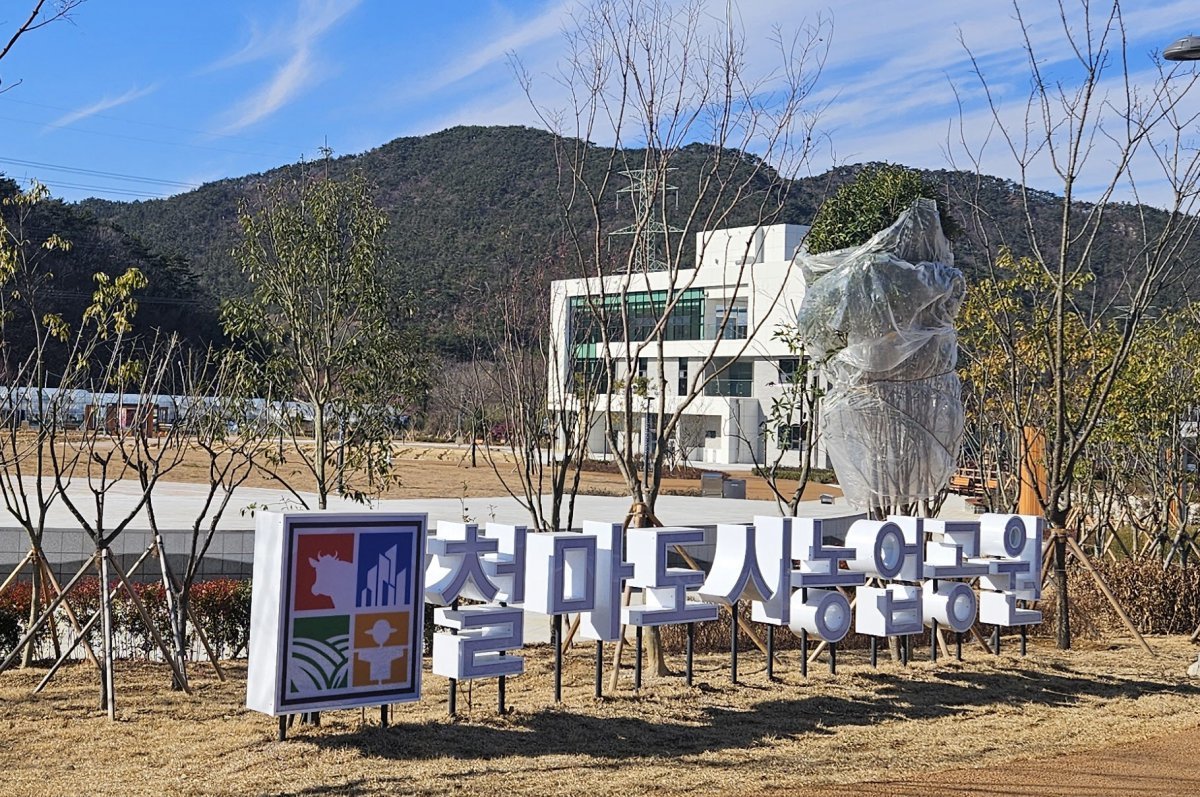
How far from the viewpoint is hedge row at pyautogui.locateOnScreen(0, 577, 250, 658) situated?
10.1 m

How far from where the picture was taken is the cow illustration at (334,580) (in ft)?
23.5

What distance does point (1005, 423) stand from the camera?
1747 cm

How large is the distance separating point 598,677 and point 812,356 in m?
5.98

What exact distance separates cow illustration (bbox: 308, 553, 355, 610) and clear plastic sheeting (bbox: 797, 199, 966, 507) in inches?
257

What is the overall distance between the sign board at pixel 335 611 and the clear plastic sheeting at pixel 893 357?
6.15 meters

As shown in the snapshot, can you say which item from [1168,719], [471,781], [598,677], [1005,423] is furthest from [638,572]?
[1005,423]

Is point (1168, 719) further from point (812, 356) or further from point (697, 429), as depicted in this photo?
point (697, 429)

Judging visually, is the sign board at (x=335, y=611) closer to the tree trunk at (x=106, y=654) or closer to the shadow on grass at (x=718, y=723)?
the shadow on grass at (x=718, y=723)

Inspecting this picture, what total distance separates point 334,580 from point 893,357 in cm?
680

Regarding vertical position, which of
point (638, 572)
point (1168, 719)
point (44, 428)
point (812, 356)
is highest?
point (812, 356)

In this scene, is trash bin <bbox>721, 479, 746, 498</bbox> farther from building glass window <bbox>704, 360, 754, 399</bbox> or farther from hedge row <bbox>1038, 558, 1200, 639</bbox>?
hedge row <bbox>1038, 558, 1200, 639</bbox>

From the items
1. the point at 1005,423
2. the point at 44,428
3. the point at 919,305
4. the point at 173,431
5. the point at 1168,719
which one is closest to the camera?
the point at 1168,719

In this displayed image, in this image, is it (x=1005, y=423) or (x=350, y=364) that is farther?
(x=1005, y=423)

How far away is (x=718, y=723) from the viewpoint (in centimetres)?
830
